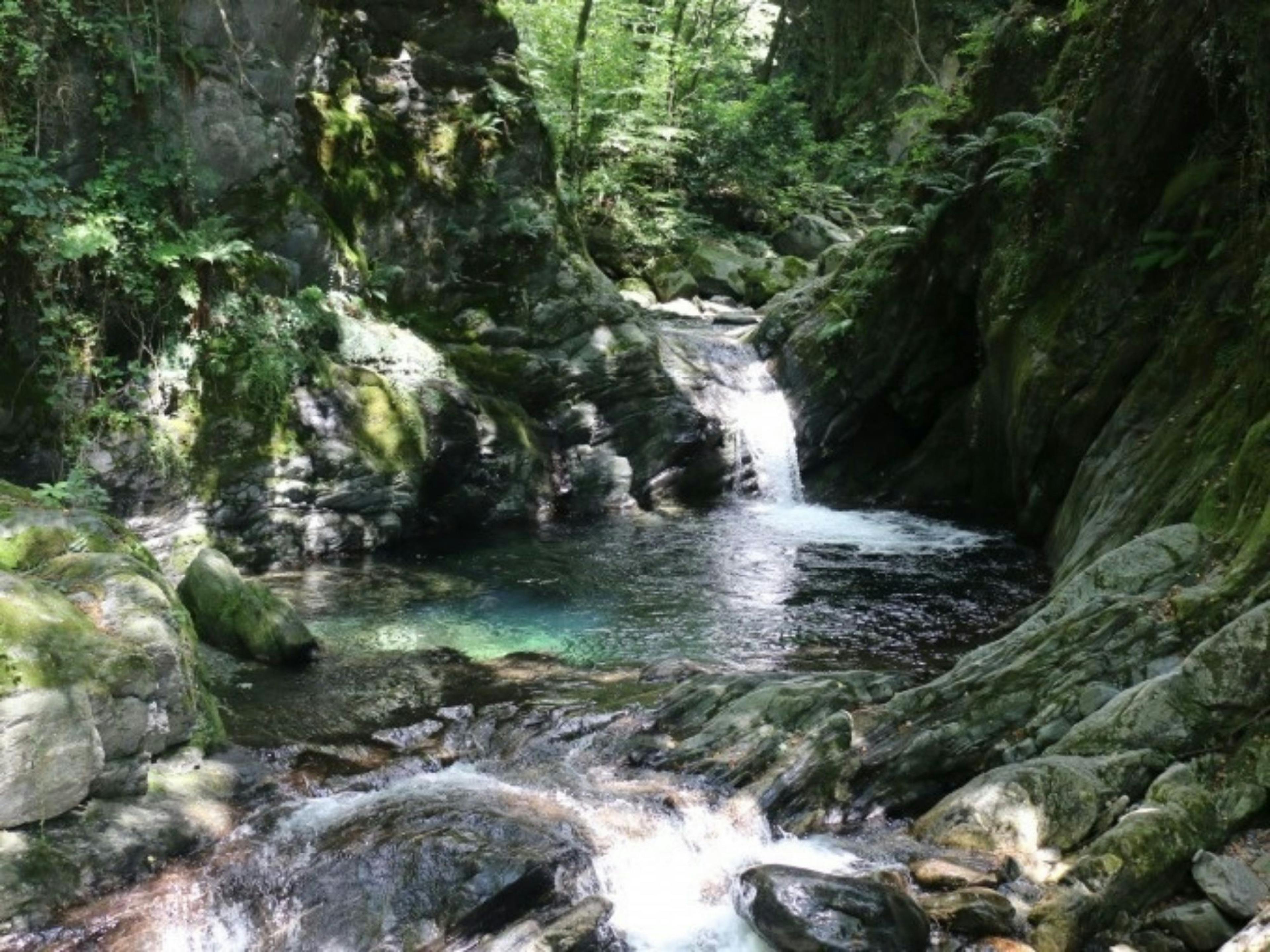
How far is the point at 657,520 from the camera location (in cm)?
1521

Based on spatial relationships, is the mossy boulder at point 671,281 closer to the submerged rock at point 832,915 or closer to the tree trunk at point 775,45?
the tree trunk at point 775,45

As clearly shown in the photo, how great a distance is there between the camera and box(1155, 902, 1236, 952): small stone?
4113mm

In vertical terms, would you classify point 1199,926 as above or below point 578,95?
below

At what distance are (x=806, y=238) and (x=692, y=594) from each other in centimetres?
1757

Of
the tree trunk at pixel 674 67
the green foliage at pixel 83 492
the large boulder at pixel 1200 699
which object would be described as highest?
the tree trunk at pixel 674 67

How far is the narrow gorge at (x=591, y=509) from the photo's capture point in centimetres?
497

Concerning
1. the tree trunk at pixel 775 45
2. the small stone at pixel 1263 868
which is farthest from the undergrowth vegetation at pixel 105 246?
Answer: the tree trunk at pixel 775 45

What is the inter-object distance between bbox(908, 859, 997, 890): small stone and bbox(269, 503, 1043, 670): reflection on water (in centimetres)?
371

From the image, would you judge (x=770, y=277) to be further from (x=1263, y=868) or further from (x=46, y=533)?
(x=1263, y=868)

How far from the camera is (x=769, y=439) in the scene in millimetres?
17125

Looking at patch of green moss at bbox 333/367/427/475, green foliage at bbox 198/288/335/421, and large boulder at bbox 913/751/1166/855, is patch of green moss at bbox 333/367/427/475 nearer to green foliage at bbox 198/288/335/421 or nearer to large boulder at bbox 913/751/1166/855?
green foliage at bbox 198/288/335/421

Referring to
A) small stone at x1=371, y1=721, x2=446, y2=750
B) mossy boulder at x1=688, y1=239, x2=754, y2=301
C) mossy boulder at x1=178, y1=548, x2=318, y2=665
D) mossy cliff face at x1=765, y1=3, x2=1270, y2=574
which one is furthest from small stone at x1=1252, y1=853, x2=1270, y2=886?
mossy boulder at x1=688, y1=239, x2=754, y2=301

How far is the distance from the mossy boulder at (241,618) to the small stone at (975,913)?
19.7ft

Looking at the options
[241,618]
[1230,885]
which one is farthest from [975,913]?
[241,618]
